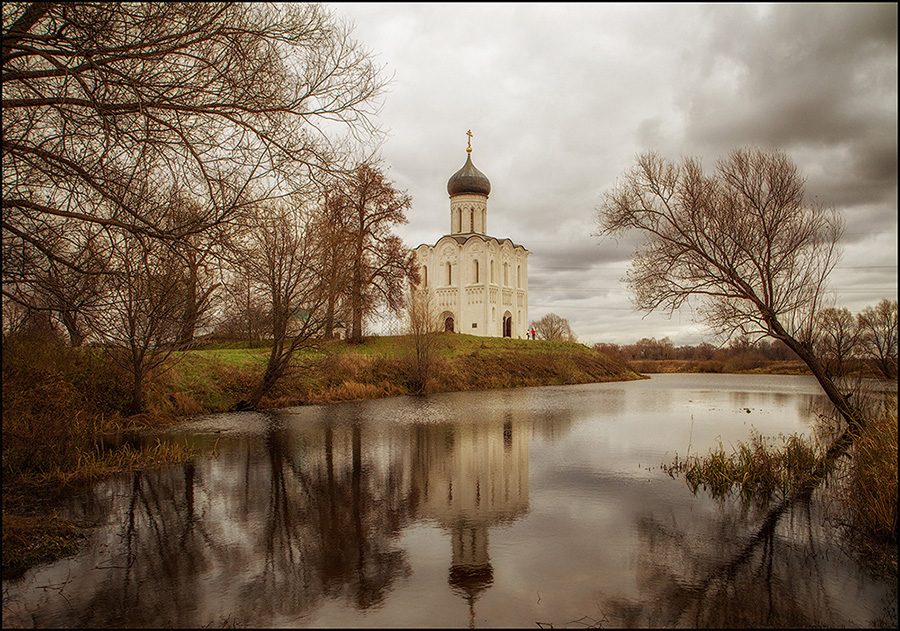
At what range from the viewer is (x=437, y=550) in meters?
6.21

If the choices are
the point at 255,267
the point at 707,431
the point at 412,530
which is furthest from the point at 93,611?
the point at 707,431

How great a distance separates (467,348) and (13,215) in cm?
3047

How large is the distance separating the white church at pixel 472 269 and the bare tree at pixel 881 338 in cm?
3549

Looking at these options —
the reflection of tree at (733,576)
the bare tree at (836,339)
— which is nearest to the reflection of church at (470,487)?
the reflection of tree at (733,576)

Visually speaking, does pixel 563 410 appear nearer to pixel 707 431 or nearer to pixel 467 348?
pixel 707 431

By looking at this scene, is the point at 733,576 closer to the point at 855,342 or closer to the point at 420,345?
the point at 855,342

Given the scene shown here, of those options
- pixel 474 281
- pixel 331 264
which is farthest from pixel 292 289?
pixel 474 281

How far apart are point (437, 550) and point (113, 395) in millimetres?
13358

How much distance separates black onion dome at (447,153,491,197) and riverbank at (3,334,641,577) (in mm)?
20029

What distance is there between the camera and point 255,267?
26.5 feet

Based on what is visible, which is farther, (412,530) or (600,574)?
(412,530)

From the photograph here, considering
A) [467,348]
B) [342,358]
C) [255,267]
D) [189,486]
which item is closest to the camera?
[255,267]

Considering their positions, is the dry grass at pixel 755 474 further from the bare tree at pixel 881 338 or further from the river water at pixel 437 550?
the bare tree at pixel 881 338

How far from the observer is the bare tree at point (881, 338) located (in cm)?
1391
